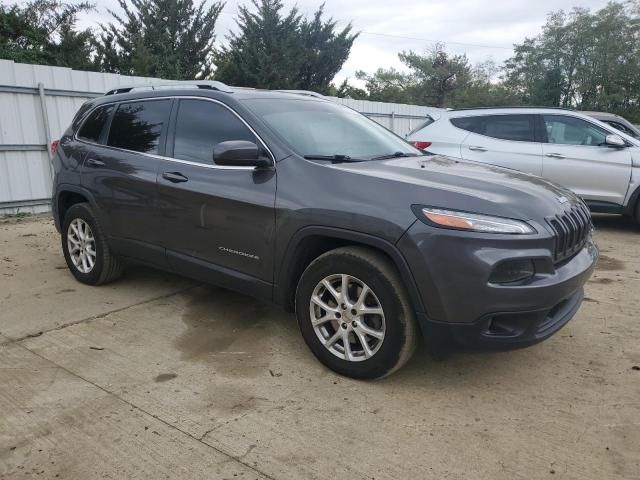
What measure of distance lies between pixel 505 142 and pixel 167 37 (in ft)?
105

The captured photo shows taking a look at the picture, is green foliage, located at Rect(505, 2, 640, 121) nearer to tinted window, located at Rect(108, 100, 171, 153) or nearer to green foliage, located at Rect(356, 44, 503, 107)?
green foliage, located at Rect(356, 44, 503, 107)

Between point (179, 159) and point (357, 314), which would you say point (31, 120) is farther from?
point (357, 314)

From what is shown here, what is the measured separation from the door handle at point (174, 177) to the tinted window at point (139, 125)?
1.02 ft

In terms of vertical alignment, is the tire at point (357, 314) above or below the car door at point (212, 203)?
below

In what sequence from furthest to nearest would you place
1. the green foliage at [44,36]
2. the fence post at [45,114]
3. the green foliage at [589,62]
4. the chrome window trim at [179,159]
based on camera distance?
the green foliage at [589,62], the green foliage at [44,36], the fence post at [45,114], the chrome window trim at [179,159]

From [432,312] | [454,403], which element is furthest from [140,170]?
[454,403]

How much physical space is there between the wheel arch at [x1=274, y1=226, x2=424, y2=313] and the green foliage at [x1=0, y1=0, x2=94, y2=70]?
23.5 metres

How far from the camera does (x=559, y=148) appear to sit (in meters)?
7.71

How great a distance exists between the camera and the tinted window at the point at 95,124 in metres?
4.83

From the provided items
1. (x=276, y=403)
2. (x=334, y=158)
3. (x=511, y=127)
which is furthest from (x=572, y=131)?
(x=276, y=403)

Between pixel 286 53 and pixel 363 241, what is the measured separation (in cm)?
3192

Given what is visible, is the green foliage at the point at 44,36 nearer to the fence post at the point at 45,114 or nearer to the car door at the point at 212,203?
the fence post at the point at 45,114

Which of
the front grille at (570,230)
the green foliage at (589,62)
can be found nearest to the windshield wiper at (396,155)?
the front grille at (570,230)

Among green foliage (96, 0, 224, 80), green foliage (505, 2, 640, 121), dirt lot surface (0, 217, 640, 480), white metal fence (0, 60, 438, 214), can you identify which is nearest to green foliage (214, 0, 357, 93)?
green foliage (96, 0, 224, 80)
